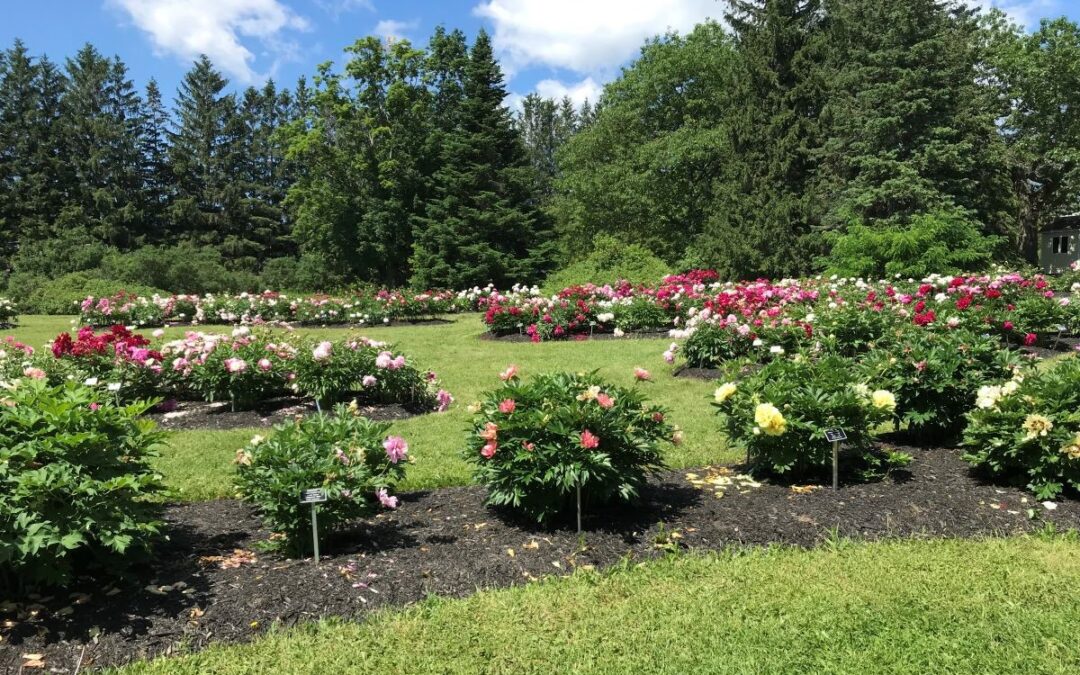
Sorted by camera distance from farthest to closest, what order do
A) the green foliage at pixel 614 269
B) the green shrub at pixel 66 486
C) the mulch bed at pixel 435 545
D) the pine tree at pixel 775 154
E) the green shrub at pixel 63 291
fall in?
the pine tree at pixel 775 154 < the green shrub at pixel 63 291 < the green foliage at pixel 614 269 < the mulch bed at pixel 435 545 < the green shrub at pixel 66 486

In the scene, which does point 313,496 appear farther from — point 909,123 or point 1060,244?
point 1060,244

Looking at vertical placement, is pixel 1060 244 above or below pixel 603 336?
above

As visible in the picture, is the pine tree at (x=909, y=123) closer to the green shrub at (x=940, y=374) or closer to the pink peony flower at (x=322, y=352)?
the green shrub at (x=940, y=374)

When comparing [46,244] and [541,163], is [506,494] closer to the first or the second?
[46,244]

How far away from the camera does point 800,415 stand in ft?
13.0

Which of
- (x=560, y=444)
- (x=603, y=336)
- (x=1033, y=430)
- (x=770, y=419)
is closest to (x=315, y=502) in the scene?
(x=560, y=444)

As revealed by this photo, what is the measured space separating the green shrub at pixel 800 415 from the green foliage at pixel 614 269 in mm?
13576

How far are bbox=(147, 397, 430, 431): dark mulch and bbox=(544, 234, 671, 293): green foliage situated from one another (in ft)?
38.5

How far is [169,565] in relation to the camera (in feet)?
10.1

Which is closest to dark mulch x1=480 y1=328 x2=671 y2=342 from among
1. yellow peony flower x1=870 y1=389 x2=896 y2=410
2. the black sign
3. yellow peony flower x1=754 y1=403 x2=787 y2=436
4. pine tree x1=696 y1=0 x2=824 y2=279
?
yellow peony flower x1=870 y1=389 x2=896 y2=410

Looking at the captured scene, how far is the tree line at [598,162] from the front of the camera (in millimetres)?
20500

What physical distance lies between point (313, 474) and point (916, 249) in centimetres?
1608

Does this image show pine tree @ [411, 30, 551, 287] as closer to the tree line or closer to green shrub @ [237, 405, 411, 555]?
the tree line

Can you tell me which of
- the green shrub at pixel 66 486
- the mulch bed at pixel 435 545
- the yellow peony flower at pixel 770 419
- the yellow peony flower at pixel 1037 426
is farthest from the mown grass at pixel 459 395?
the yellow peony flower at pixel 1037 426
